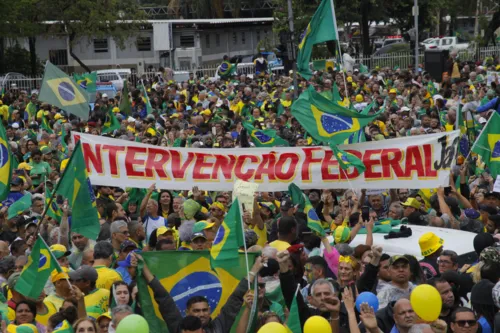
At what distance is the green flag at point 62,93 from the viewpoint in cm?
1811

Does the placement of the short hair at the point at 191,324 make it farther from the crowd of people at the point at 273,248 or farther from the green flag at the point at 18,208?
the green flag at the point at 18,208

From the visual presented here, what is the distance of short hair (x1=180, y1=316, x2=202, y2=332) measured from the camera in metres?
6.71

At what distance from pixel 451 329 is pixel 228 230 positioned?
5.73 ft

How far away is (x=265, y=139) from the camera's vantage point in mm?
16078

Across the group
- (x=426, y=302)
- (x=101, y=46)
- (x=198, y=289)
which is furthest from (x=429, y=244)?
(x=101, y=46)

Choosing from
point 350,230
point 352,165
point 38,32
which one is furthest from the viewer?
point 38,32

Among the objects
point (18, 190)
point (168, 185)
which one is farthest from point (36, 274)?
point (18, 190)

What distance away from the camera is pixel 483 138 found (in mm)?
12375

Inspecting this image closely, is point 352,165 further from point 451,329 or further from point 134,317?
point 134,317

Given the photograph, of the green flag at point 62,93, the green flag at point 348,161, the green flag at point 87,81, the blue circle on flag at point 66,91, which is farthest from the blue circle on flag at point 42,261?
the green flag at point 87,81

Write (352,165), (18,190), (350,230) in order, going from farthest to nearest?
1. (18,190)
2. (352,165)
3. (350,230)

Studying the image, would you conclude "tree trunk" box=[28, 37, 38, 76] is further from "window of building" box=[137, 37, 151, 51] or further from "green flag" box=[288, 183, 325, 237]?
"green flag" box=[288, 183, 325, 237]

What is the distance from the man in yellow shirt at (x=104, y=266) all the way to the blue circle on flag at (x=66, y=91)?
30.3 ft

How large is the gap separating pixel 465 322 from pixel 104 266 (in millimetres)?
3446
